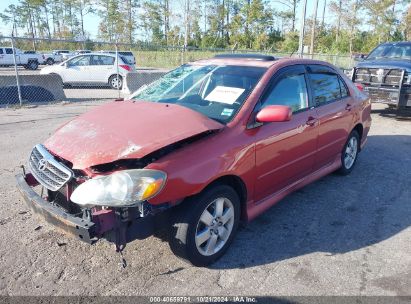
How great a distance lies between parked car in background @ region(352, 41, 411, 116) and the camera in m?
9.12

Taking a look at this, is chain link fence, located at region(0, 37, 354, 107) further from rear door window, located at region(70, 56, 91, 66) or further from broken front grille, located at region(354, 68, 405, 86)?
broken front grille, located at region(354, 68, 405, 86)

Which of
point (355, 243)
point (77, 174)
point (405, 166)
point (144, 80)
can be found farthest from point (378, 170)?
point (144, 80)

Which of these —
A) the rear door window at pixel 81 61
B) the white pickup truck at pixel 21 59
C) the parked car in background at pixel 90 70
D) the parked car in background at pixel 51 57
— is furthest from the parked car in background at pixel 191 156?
the parked car in background at pixel 51 57

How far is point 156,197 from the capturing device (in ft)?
8.48

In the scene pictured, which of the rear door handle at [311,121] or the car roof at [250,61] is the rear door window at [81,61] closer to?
the car roof at [250,61]

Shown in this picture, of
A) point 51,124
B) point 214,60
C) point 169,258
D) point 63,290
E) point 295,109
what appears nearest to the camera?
point 63,290

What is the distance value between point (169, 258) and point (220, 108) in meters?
1.45

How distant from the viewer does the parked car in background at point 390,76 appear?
29.9ft

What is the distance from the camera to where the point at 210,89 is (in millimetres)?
3686

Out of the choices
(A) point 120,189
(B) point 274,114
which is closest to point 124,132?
(A) point 120,189

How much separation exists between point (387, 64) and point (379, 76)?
37 centimetres

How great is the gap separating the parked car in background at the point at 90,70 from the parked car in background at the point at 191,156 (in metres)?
11.9

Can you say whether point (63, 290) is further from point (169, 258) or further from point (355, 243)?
point (355, 243)

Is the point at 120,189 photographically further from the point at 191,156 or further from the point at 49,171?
the point at 49,171
